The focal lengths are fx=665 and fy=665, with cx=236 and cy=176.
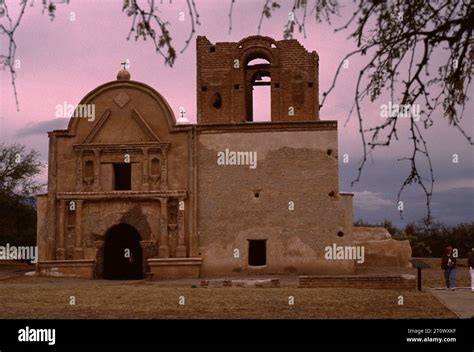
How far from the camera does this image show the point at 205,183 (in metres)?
26.0

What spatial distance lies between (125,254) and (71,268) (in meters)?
2.87

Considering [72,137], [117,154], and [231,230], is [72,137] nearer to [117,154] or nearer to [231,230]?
[117,154]

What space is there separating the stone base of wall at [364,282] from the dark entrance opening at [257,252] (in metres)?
6.53

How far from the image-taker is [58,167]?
2709cm

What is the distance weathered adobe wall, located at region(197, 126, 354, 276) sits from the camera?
82.3ft

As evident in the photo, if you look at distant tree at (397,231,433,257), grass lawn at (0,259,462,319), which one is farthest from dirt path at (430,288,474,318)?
distant tree at (397,231,433,257)

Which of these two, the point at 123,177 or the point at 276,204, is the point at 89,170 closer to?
the point at 123,177

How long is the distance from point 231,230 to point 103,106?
24.3ft

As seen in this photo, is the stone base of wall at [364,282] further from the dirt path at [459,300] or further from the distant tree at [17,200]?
the distant tree at [17,200]

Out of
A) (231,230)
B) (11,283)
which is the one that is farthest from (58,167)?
(231,230)

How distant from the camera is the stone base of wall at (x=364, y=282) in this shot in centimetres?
1767

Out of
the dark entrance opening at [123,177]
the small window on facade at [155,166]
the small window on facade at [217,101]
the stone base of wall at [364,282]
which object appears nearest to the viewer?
the stone base of wall at [364,282]

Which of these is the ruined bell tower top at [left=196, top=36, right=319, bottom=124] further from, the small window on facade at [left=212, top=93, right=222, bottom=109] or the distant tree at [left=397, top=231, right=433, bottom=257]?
the distant tree at [left=397, top=231, right=433, bottom=257]

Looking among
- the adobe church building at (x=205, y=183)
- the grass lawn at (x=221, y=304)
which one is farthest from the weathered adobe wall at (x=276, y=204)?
the grass lawn at (x=221, y=304)
